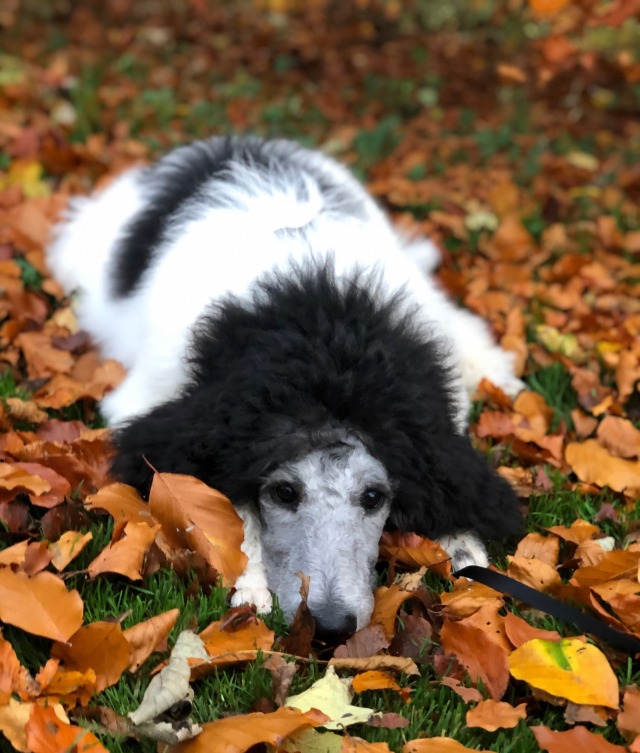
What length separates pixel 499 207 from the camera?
6492 millimetres

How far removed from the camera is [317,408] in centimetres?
281

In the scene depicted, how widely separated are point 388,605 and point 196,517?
640 mm

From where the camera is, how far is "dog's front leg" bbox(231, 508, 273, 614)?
2740 mm

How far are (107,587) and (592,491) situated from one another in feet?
6.10

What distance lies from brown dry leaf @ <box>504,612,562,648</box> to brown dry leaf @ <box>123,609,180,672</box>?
930 millimetres

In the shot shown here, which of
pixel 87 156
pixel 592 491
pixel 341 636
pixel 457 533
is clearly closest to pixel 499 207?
pixel 87 156

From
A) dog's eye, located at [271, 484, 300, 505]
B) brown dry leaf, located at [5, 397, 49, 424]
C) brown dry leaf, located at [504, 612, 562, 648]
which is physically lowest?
brown dry leaf, located at [5, 397, 49, 424]

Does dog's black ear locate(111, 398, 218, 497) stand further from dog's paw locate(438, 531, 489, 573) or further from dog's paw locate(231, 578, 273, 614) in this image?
dog's paw locate(438, 531, 489, 573)

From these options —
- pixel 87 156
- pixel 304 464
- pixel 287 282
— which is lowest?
pixel 87 156

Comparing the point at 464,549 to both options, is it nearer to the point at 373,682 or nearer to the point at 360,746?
the point at 373,682

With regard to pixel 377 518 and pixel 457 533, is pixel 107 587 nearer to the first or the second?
pixel 377 518

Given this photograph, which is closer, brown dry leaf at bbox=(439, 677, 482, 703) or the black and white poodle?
brown dry leaf at bbox=(439, 677, 482, 703)

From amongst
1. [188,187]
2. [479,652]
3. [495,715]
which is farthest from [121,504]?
[188,187]

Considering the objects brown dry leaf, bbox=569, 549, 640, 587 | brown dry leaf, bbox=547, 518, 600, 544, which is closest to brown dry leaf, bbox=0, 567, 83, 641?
brown dry leaf, bbox=569, 549, 640, 587
